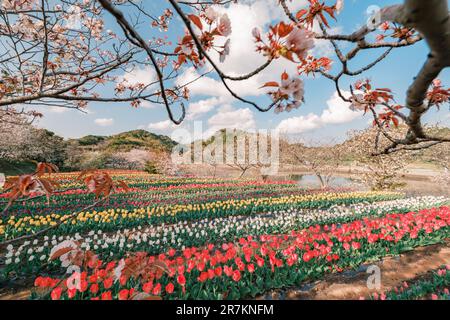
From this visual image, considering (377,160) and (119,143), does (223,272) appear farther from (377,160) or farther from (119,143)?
(119,143)

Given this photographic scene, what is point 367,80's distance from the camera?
1409mm

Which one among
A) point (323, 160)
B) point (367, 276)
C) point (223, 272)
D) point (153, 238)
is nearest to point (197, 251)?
point (153, 238)

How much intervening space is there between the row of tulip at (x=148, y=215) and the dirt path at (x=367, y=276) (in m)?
4.35

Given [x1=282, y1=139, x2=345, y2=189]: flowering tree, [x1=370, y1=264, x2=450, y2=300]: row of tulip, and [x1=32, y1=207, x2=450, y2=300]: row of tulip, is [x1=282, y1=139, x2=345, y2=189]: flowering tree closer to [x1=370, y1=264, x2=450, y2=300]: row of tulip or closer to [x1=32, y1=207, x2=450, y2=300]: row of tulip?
[x1=32, y1=207, x2=450, y2=300]: row of tulip

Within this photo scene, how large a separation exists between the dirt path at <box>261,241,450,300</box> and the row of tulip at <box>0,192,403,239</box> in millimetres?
4350

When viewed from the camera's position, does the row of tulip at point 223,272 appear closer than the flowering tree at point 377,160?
Yes

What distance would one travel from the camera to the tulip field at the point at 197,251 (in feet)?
7.94

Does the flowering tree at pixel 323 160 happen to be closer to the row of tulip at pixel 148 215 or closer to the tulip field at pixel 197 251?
the row of tulip at pixel 148 215

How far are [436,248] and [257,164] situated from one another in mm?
15893

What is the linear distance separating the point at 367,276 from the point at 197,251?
3.22 meters

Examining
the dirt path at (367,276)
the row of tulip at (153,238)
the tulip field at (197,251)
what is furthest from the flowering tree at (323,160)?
the dirt path at (367,276)

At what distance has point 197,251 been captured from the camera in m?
4.85

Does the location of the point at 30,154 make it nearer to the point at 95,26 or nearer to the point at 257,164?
the point at 257,164
